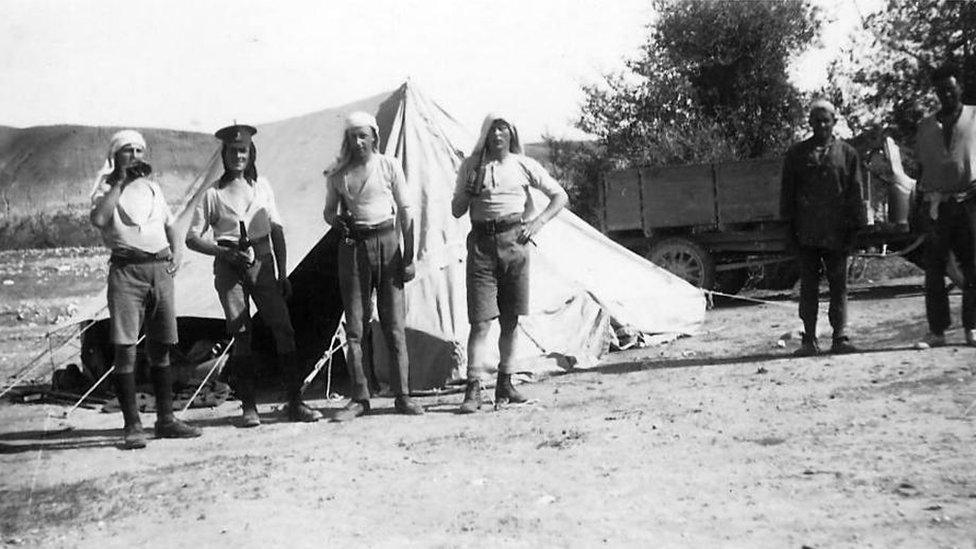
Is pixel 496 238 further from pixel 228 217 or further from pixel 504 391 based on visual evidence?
Result: pixel 228 217

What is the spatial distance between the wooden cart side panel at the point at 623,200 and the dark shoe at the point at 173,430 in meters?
7.08

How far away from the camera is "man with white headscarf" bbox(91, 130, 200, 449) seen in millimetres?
5547

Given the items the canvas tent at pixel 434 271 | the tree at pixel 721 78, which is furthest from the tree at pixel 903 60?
the canvas tent at pixel 434 271

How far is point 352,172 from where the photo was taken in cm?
602

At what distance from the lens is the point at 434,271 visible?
7645 millimetres

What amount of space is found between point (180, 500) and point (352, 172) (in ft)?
7.72

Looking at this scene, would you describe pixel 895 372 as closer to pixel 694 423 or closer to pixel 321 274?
pixel 694 423

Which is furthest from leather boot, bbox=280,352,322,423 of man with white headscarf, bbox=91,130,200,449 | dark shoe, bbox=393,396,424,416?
man with white headscarf, bbox=91,130,200,449

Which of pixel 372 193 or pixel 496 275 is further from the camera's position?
pixel 496 275

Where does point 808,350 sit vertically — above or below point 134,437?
above

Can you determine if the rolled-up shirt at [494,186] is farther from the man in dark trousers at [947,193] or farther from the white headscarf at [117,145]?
the man in dark trousers at [947,193]

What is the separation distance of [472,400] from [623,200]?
A: 20.7 ft

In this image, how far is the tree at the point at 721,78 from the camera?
713 inches

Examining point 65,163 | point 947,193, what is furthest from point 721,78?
point 65,163
